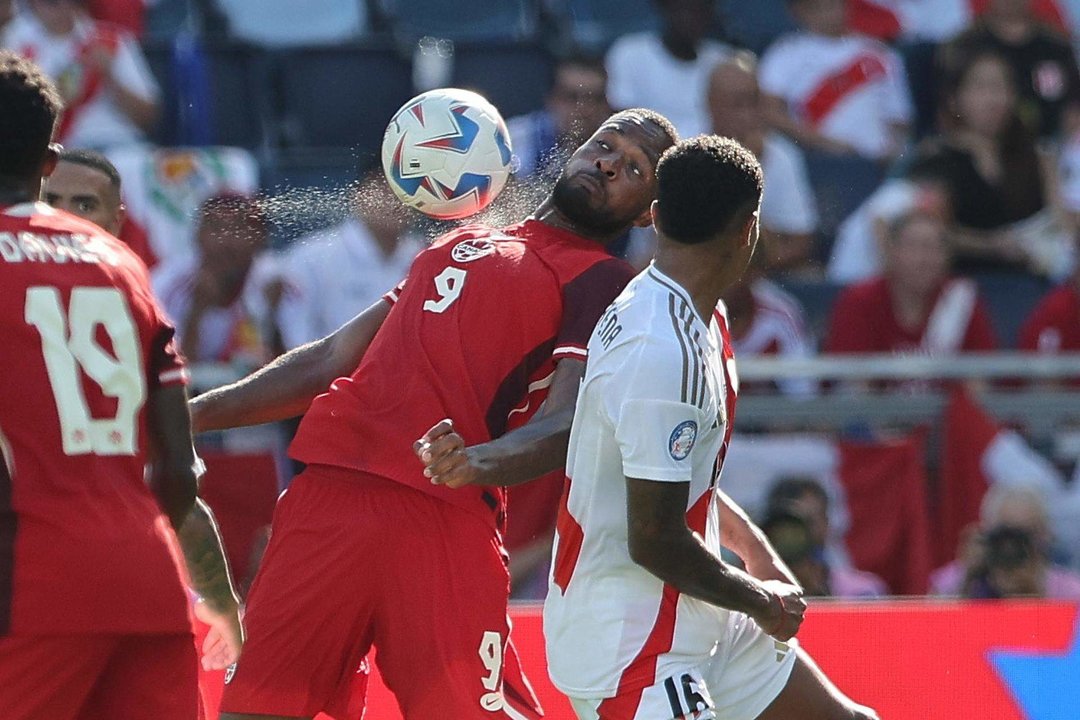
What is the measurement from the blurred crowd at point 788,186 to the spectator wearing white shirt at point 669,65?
0.05 ft

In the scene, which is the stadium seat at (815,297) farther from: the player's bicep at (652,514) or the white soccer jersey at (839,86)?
the player's bicep at (652,514)

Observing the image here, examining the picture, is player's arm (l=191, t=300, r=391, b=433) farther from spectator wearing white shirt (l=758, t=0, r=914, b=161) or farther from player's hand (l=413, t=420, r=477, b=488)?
spectator wearing white shirt (l=758, t=0, r=914, b=161)

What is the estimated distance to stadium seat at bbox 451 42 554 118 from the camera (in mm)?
10953

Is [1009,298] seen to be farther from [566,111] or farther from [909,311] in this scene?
[566,111]

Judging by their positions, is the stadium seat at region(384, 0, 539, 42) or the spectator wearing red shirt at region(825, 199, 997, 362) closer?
the spectator wearing red shirt at region(825, 199, 997, 362)

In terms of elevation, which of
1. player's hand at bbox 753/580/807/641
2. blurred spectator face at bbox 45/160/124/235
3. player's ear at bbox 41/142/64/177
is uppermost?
player's ear at bbox 41/142/64/177

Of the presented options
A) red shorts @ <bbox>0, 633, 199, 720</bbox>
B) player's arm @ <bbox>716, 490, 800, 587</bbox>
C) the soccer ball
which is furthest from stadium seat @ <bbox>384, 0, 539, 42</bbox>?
red shorts @ <bbox>0, 633, 199, 720</bbox>

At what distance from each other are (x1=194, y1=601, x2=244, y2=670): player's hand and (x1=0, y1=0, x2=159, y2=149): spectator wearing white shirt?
5.24 meters

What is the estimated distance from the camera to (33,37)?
10477 mm

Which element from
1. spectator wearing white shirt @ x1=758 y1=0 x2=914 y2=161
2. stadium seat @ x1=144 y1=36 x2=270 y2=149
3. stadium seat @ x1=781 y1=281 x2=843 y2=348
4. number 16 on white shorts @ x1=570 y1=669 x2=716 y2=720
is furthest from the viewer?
spectator wearing white shirt @ x1=758 y1=0 x2=914 y2=161

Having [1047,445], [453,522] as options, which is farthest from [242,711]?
[1047,445]

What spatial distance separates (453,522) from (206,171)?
5.40 m

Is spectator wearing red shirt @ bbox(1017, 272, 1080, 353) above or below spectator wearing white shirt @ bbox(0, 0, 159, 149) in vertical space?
below

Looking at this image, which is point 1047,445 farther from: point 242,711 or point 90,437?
point 90,437
